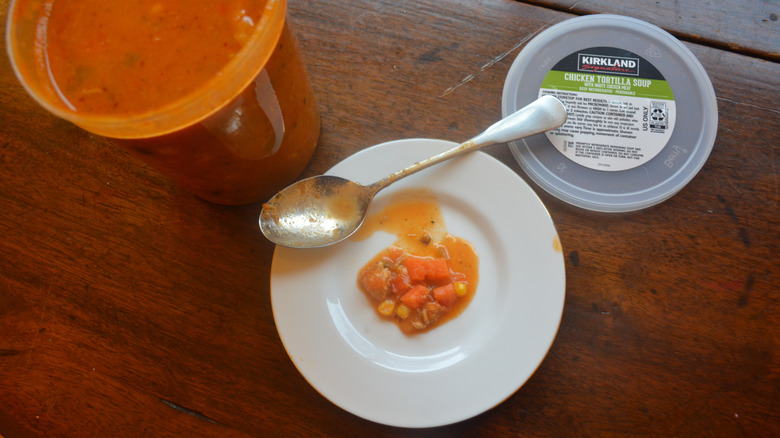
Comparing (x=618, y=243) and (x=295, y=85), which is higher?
(x=295, y=85)

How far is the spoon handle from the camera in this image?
36.9 inches

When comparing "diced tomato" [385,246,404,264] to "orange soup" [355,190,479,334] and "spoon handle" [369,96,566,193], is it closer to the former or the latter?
"orange soup" [355,190,479,334]

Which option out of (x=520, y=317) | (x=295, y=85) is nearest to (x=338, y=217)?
(x=295, y=85)

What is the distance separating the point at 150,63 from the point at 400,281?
1.88ft

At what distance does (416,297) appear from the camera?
2.99 feet

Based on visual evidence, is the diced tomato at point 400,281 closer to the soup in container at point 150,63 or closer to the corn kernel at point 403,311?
the corn kernel at point 403,311

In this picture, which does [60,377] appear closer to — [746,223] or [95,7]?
[95,7]

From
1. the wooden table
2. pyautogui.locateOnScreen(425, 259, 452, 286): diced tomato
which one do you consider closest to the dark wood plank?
the wooden table

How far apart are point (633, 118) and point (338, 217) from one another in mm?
686

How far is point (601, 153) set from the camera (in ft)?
3.32

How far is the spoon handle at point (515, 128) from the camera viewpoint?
0.94 metres

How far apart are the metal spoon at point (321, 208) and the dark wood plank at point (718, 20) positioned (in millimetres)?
548

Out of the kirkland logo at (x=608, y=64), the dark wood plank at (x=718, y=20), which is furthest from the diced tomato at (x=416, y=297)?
the dark wood plank at (x=718, y=20)

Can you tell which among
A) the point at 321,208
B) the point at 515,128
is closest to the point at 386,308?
the point at 321,208
